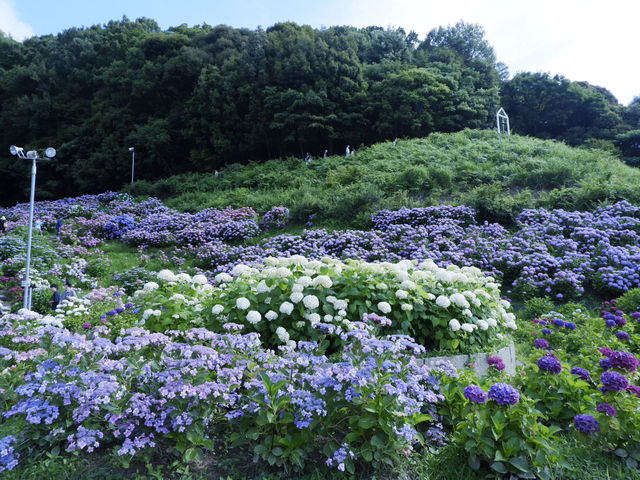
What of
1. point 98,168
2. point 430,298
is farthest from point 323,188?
point 98,168

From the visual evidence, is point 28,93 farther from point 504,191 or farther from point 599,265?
point 599,265

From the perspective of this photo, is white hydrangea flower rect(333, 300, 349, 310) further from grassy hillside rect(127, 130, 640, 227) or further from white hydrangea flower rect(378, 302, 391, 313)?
grassy hillside rect(127, 130, 640, 227)

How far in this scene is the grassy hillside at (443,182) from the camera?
10453 millimetres

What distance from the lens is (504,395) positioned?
228 centimetres

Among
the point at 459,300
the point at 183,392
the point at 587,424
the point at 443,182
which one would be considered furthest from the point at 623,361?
the point at 443,182

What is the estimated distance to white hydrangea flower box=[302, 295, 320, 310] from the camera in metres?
3.87

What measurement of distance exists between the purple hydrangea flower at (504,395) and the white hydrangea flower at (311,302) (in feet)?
6.10

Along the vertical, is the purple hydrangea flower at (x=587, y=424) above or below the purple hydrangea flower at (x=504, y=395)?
below

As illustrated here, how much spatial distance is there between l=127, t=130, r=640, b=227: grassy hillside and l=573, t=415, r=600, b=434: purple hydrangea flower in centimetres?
840

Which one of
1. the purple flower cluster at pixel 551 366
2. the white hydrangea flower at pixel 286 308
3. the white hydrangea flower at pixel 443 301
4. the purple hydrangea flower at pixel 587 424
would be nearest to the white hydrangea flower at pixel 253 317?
the white hydrangea flower at pixel 286 308

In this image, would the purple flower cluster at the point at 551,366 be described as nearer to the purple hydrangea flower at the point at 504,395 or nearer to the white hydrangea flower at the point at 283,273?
the purple hydrangea flower at the point at 504,395

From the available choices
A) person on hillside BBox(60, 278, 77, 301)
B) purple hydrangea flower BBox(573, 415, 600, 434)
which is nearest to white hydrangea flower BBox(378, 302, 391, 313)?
purple hydrangea flower BBox(573, 415, 600, 434)

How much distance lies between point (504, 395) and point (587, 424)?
2.04 feet

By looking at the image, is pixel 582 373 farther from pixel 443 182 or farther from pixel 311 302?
pixel 443 182
